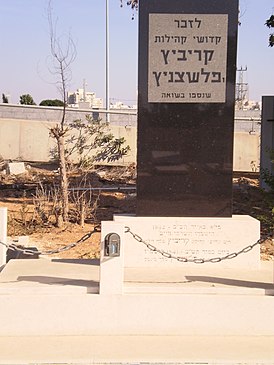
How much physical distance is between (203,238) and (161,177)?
34.7 inches

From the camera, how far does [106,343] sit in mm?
5016

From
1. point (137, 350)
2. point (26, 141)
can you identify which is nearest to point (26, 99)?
point (26, 141)

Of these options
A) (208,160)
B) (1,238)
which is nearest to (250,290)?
(208,160)

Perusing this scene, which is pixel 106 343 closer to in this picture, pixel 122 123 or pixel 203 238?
pixel 203 238

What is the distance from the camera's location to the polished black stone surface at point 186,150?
6793mm

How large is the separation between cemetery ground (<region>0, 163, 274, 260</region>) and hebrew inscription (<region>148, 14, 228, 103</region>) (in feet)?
6.50

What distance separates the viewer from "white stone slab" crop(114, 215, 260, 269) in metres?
6.58

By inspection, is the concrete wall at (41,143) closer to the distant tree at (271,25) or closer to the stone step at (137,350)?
the distant tree at (271,25)

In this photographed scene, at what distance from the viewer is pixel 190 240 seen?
6621 millimetres

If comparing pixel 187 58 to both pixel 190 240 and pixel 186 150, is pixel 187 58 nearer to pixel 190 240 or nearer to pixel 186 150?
pixel 186 150

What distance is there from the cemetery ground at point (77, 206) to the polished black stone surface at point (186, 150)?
100 cm

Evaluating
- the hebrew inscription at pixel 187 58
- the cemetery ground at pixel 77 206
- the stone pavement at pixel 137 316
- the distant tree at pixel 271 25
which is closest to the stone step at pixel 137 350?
the stone pavement at pixel 137 316

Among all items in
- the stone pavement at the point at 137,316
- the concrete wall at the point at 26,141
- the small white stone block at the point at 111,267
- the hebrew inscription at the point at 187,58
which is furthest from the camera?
the concrete wall at the point at 26,141

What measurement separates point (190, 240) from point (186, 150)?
1.07 metres
